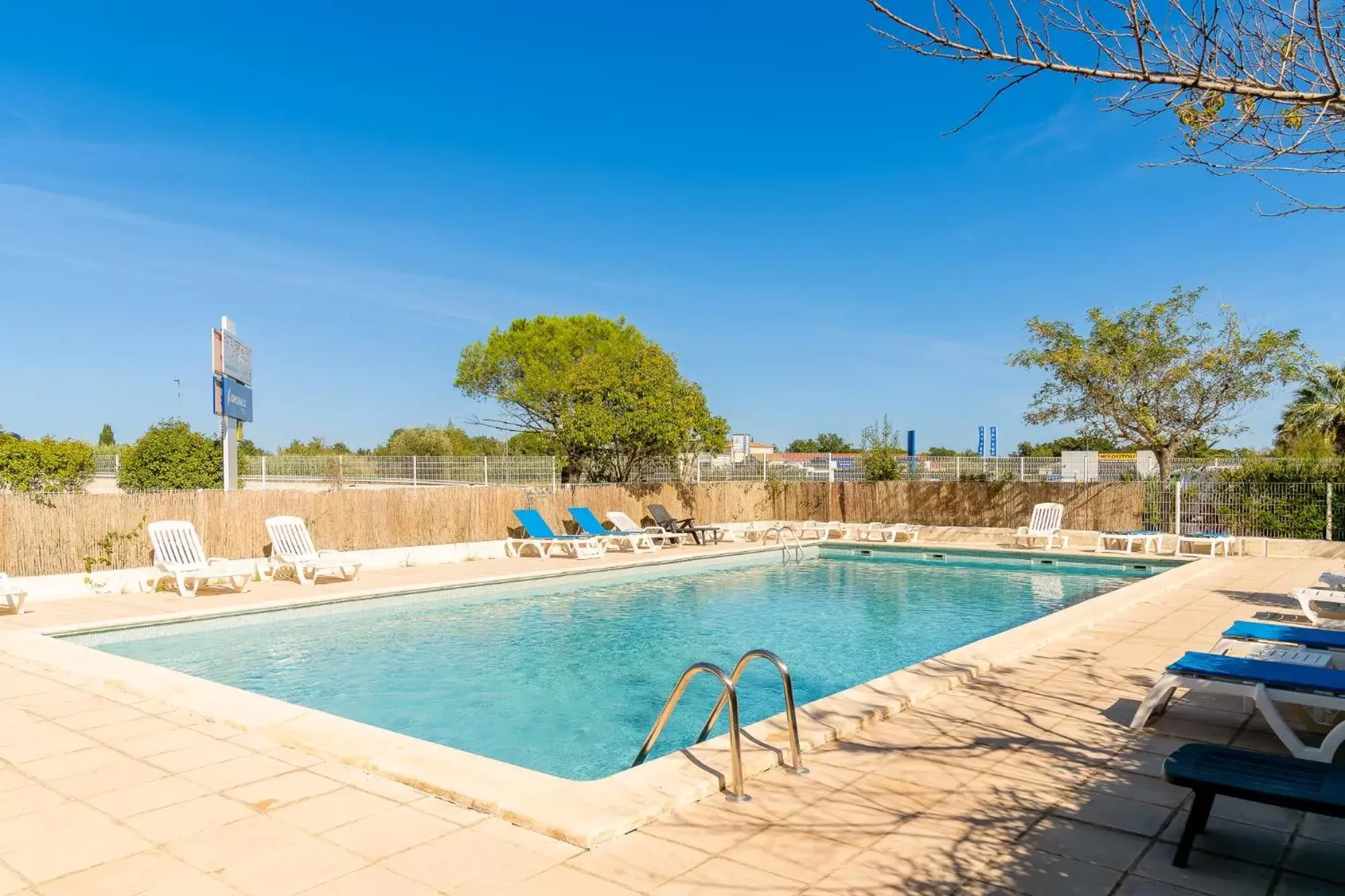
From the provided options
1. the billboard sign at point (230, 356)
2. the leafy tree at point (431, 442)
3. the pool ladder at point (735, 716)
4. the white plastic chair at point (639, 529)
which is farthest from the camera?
the leafy tree at point (431, 442)

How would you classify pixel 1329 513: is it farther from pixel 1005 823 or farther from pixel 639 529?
pixel 1005 823

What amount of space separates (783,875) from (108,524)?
1083 cm

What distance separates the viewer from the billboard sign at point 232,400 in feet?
42.8

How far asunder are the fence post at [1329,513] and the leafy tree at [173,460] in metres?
20.4

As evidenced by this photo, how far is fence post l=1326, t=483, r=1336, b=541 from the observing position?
1502cm

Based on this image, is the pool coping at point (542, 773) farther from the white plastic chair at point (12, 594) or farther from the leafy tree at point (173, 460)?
the leafy tree at point (173, 460)

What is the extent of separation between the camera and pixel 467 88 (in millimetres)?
20594

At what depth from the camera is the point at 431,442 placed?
45438mm

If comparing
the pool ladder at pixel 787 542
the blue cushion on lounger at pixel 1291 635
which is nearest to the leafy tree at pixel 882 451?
the pool ladder at pixel 787 542

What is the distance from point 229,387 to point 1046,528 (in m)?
14.9

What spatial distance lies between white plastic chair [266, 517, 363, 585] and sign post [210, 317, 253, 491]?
1.07 meters

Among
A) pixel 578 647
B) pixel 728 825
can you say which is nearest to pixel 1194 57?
pixel 728 825

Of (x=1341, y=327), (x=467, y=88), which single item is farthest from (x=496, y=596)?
(x=1341, y=327)

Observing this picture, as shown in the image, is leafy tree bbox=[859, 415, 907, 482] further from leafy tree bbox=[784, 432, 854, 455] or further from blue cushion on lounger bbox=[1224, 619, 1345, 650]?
leafy tree bbox=[784, 432, 854, 455]
